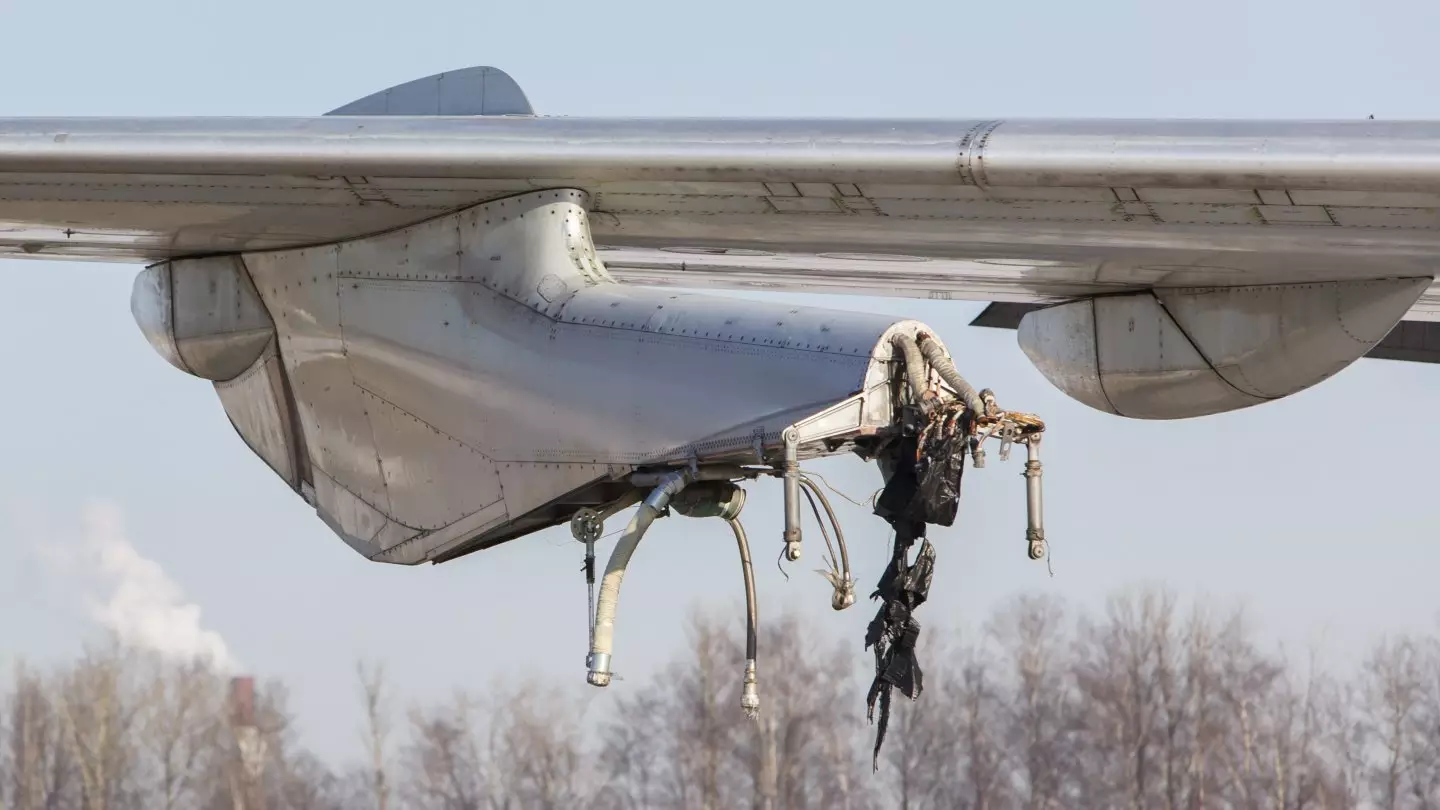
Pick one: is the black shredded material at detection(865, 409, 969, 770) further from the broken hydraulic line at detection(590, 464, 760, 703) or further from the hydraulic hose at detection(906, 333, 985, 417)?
the broken hydraulic line at detection(590, 464, 760, 703)

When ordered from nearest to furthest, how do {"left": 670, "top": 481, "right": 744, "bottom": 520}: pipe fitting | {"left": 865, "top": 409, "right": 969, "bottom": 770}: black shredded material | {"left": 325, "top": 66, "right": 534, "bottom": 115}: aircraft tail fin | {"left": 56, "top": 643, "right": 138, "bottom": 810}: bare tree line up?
{"left": 865, "top": 409, "right": 969, "bottom": 770}: black shredded material < {"left": 670, "top": 481, "right": 744, "bottom": 520}: pipe fitting < {"left": 325, "top": 66, "right": 534, "bottom": 115}: aircraft tail fin < {"left": 56, "top": 643, "right": 138, "bottom": 810}: bare tree

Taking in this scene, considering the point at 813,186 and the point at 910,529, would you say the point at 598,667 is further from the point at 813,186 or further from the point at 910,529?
the point at 813,186

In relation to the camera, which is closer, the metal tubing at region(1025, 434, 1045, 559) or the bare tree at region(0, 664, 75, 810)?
the metal tubing at region(1025, 434, 1045, 559)

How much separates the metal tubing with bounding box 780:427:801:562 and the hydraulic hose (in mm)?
756

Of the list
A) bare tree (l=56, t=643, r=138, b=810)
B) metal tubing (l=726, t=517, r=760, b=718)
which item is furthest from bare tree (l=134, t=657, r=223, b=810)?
metal tubing (l=726, t=517, r=760, b=718)

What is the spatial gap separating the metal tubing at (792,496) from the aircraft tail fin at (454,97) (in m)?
3.27

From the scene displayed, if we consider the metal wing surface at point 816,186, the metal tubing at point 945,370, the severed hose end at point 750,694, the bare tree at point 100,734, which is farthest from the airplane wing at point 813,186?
the bare tree at point 100,734

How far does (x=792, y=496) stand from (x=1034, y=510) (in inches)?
46.4

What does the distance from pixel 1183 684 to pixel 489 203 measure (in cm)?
2433

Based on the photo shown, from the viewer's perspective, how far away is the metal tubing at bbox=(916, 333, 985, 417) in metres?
11.3

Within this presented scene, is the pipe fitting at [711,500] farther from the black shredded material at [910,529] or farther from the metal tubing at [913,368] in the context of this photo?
the metal tubing at [913,368]

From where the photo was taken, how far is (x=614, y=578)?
1177 cm

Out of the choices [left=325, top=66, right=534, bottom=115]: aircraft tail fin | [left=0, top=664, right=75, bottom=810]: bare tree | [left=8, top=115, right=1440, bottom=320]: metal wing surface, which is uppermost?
[left=325, top=66, right=534, bottom=115]: aircraft tail fin

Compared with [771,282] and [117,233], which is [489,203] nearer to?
[117,233]
